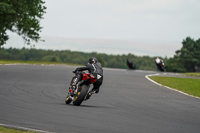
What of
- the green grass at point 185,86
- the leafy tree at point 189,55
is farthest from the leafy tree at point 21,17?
the leafy tree at point 189,55

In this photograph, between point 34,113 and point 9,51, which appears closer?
point 34,113

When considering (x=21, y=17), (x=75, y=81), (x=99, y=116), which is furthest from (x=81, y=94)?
(x=21, y=17)

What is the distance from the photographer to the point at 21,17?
42.7 meters

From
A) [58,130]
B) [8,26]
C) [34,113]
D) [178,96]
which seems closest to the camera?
[58,130]

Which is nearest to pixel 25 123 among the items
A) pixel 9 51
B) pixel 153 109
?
pixel 153 109

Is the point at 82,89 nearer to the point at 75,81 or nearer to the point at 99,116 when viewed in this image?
the point at 75,81

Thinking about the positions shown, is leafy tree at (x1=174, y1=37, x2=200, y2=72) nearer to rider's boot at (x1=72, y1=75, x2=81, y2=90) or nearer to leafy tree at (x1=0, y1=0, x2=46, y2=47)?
leafy tree at (x1=0, y1=0, x2=46, y2=47)

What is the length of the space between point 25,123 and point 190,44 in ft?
354

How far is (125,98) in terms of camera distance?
53.8 feet

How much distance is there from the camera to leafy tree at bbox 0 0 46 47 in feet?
129

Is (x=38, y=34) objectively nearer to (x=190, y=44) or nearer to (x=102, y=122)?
(x=102, y=122)

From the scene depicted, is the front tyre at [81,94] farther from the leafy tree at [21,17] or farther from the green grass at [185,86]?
the leafy tree at [21,17]

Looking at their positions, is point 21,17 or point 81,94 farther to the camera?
point 21,17

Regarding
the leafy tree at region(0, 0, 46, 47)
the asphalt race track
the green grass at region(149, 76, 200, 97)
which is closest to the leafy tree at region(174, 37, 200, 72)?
the leafy tree at region(0, 0, 46, 47)
